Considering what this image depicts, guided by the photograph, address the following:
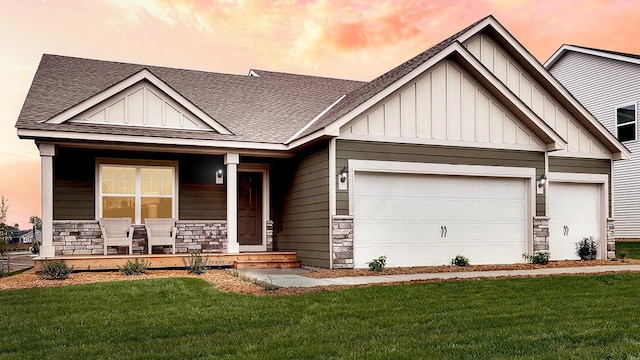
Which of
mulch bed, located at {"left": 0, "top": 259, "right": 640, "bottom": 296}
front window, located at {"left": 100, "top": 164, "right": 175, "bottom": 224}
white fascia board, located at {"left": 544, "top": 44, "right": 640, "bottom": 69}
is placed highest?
white fascia board, located at {"left": 544, "top": 44, "right": 640, "bottom": 69}

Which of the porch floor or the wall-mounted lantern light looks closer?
the porch floor

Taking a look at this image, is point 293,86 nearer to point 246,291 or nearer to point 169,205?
point 169,205

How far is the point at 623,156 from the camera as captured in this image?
1648cm

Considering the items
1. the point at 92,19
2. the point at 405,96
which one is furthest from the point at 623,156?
the point at 92,19

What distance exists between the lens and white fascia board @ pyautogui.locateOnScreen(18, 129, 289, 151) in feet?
42.5

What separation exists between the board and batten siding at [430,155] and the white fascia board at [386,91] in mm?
512

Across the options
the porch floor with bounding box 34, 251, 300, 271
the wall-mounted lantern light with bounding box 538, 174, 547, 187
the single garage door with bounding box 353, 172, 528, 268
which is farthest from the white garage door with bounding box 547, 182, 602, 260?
the porch floor with bounding box 34, 251, 300, 271

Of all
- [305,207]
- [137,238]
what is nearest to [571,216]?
[305,207]

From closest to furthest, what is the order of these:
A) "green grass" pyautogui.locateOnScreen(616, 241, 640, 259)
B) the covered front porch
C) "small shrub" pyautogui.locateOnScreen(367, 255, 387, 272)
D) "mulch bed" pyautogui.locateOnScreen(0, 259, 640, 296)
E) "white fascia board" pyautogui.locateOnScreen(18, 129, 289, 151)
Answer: "mulch bed" pyautogui.locateOnScreen(0, 259, 640, 296) < "small shrub" pyautogui.locateOnScreen(367, 255, 387, 272) < "white fascia board" pyautogui.locateOnScreen(18, 129, 289, 151) < the covered front porch < "green grass" pyautogui.locateOnScreen(616, 241, 640, 259)

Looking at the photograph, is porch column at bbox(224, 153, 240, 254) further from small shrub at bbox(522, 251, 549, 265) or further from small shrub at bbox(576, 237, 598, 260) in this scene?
small shrub at bbox(576, 237, 598, 260)

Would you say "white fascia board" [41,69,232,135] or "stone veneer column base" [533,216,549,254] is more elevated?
"white fascia board" [41,69,232,135]

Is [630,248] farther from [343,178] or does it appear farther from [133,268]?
[133,268]

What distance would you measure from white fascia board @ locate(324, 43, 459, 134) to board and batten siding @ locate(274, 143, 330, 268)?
749 millimetres

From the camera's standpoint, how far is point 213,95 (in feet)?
57.5
